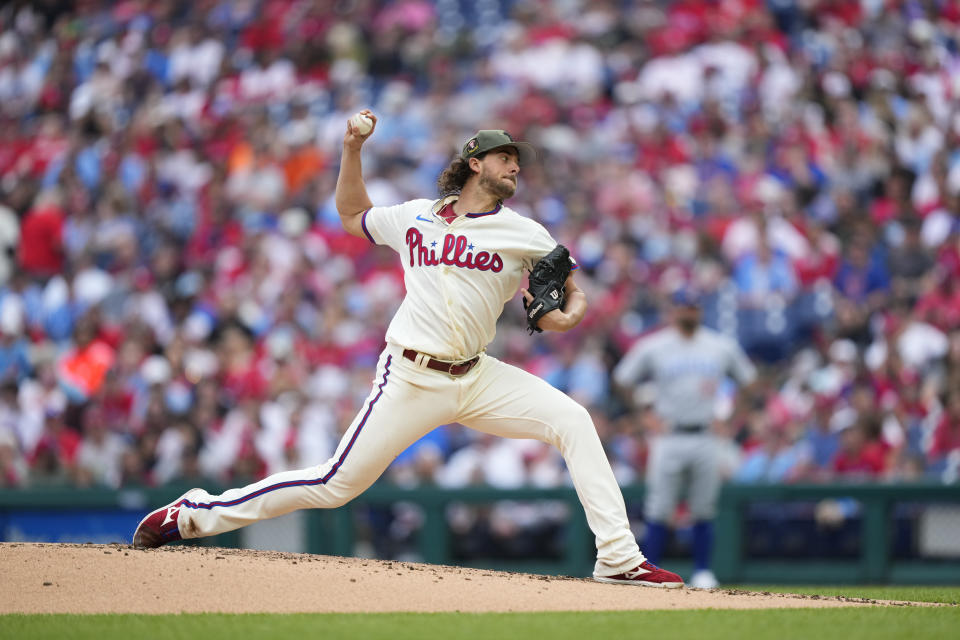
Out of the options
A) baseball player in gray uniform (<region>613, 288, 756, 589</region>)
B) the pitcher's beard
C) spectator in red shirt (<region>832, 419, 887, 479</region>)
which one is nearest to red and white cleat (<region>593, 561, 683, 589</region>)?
the pitcher's beard

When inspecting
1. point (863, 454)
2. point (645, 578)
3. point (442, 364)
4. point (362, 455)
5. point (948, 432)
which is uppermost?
point (442, 364)

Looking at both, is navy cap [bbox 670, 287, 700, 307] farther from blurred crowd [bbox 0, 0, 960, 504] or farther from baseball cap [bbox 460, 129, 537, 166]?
baseball cap [bbox 460, 129, 537, 166]

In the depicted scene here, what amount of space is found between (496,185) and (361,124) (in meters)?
0.62

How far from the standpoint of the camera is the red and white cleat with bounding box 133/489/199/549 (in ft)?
19.6

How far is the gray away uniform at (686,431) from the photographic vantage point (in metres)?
8.63

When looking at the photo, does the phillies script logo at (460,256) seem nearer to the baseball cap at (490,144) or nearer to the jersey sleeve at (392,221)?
the jersey sleeve at (392,221)

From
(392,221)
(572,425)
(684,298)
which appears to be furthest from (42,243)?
(572,425)

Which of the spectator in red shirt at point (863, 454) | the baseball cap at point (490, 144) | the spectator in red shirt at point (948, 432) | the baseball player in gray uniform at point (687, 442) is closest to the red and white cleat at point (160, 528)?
the baseball cap at point (490, 144)

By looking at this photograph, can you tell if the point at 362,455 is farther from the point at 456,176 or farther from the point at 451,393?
the point at 456,176

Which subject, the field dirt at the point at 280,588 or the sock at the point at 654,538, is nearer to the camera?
the field dirt at the point at 280,588

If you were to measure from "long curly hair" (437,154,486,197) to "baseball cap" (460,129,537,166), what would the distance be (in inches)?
1.7

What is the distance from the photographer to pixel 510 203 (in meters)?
13.0

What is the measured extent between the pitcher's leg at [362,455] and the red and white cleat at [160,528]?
11.4 inches

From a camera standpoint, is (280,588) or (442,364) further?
(442,364)
